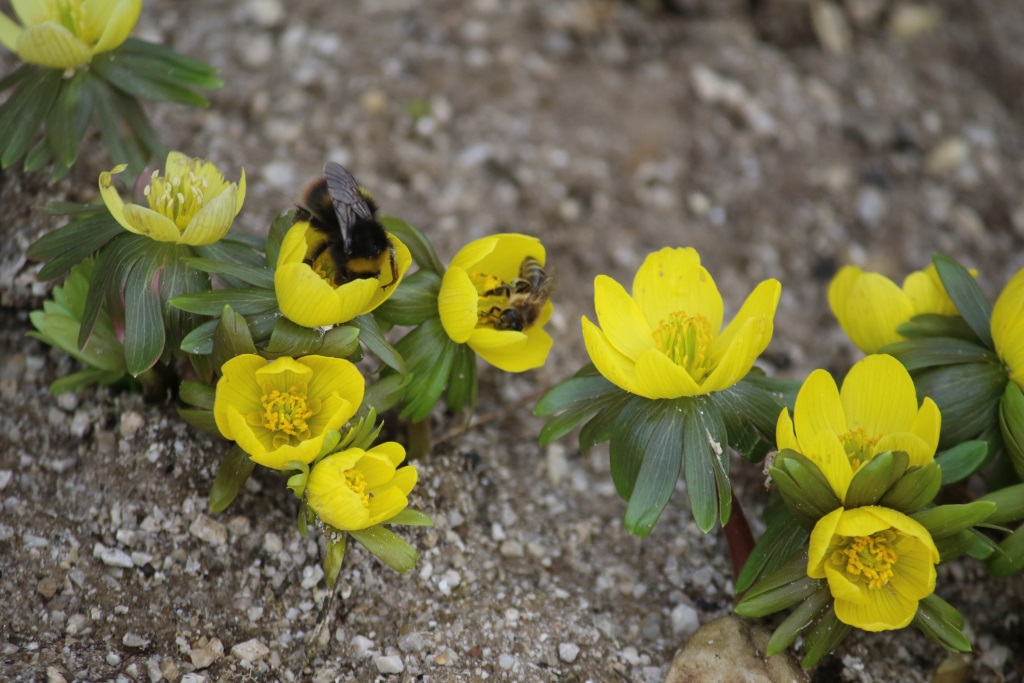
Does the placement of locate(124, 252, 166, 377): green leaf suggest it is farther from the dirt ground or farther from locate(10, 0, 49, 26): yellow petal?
locate(10, 0, 49, 26): yellow petal

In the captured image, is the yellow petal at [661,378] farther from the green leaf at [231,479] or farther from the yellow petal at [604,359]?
the green leaf at [231,479]

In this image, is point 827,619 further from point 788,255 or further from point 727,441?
point 788,255

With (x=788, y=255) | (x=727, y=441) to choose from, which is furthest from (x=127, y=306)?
(x=788, y=255)

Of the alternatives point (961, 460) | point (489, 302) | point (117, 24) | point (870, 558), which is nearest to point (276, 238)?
point (489, 302)

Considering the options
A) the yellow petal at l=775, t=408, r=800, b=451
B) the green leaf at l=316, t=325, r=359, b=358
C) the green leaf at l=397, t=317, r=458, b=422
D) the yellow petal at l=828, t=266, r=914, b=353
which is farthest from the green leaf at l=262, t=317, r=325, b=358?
the yellow petal at l=828, t=266, r=914, b=353

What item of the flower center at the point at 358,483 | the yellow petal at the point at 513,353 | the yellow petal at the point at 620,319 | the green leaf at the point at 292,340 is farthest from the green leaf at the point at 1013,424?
the green leaf at the point at 292,340

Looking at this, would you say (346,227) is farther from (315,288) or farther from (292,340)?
(292,340)
